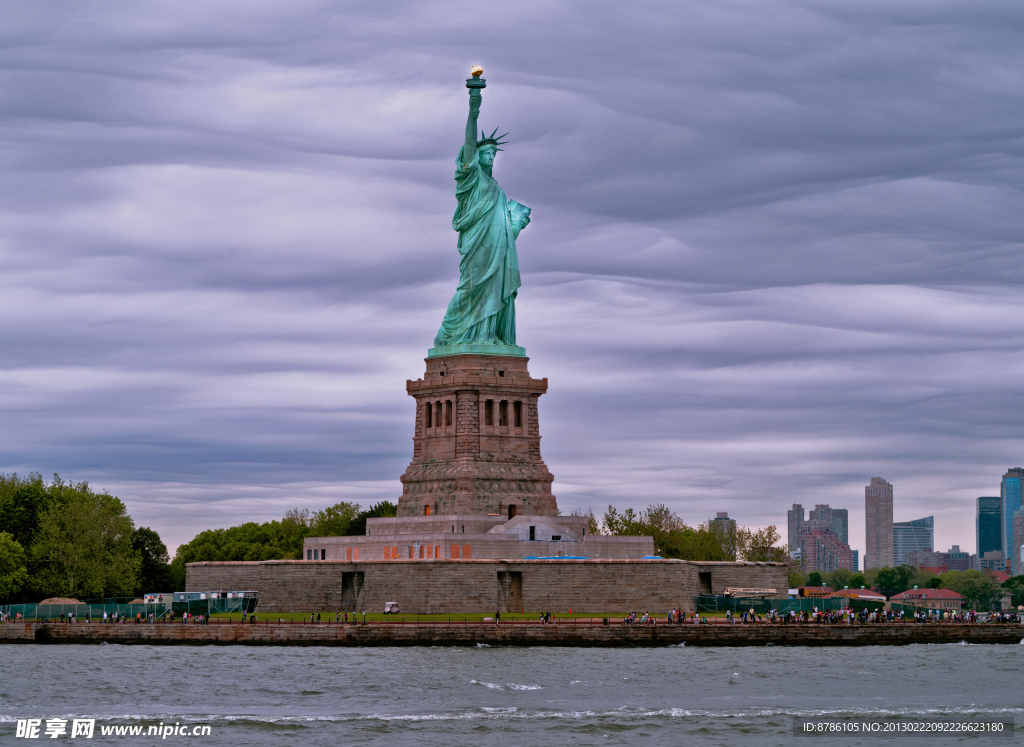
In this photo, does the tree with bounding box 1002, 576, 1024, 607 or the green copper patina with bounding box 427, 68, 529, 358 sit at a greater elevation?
the green copper patina with bounding box 427, 68, 529, 358

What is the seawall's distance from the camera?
264 ft

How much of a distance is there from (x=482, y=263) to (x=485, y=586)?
74.9 ft

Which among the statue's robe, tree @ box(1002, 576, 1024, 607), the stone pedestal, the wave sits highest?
the statue's robe

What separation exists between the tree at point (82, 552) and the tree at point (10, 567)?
5.58 ft

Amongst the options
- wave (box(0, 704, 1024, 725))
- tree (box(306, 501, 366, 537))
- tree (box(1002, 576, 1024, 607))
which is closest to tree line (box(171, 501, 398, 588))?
tree (box(306, 501, 366, 537))

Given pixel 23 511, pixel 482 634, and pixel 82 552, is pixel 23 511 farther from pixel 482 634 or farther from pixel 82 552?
pixel 482 634

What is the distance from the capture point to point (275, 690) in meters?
63.3

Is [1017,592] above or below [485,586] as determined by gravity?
below

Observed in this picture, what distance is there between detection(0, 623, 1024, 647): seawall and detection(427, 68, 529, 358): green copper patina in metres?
24.6

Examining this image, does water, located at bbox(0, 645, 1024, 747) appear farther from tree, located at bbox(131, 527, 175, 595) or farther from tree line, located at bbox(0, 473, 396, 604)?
tree, located at bbox(131, 527, 175, 595)

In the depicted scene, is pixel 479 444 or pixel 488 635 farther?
pixel 479 444

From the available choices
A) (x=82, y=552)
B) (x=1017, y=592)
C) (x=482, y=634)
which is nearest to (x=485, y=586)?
(x=482, y=634)

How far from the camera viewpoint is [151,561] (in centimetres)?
12075

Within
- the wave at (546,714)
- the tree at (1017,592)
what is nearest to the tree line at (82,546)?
the wave at (546,714)
